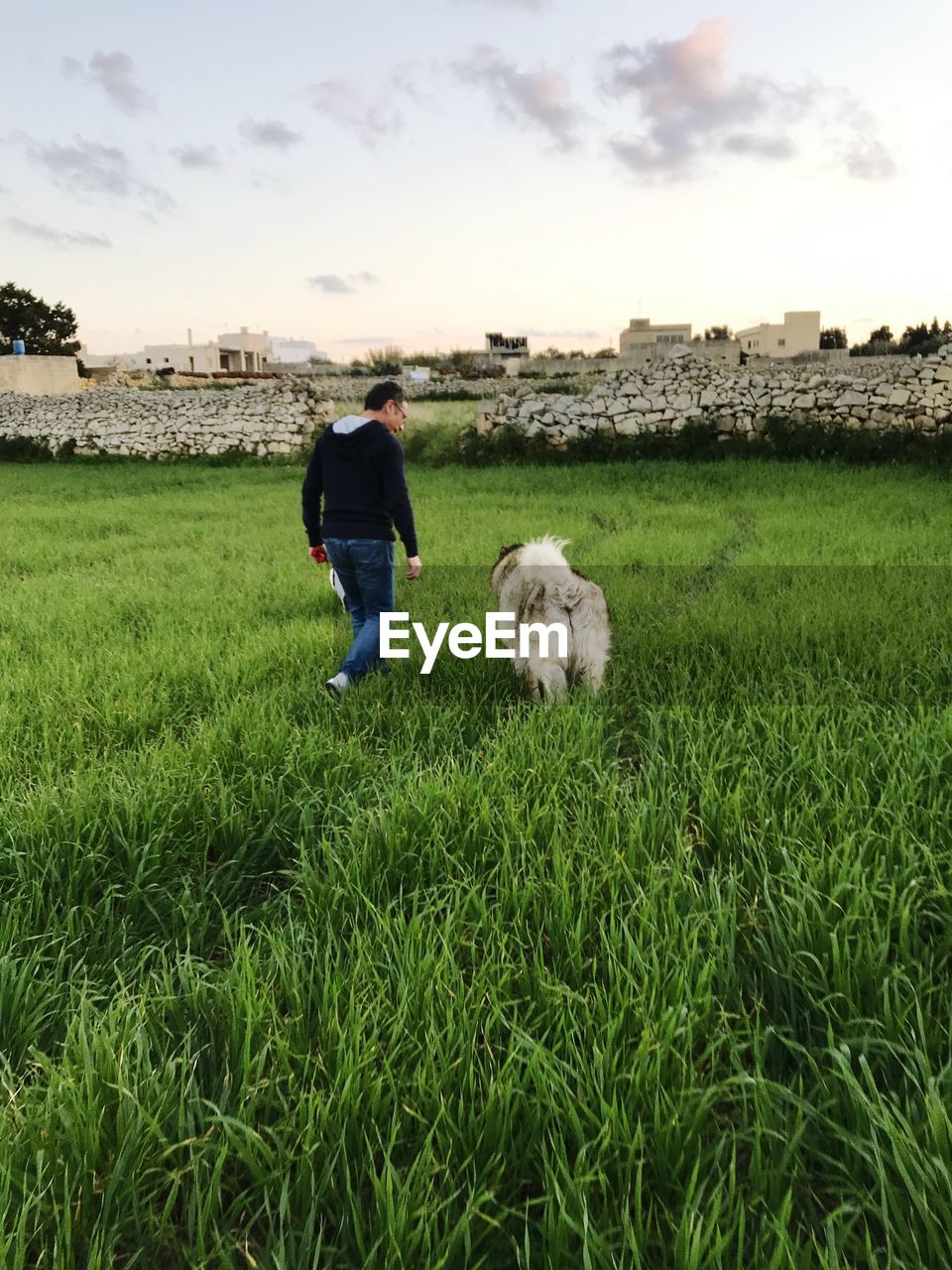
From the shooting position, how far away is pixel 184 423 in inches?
889

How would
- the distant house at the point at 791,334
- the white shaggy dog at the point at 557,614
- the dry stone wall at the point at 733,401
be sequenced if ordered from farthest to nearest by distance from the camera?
the distant house at the point at 791,334 → the dry stone wall at the point at 733,401 → the white shaggy dog at the point at 557,614

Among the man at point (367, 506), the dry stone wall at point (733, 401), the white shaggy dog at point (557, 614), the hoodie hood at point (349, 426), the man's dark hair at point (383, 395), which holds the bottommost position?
the white shaggy dog at point (557, 614)

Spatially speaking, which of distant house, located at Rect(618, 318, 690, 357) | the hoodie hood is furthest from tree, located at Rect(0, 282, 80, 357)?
the hoodie hood

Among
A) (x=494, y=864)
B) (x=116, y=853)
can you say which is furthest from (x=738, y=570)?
(x=116, y=853)

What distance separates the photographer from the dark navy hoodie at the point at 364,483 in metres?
4.35

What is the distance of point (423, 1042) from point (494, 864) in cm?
86

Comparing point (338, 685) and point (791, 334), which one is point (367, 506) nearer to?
point (338, 685)

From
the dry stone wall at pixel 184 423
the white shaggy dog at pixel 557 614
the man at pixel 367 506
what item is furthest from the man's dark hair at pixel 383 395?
the dry stone wall at pixel 184 423

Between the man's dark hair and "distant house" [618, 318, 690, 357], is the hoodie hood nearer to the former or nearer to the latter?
the man's dark hair

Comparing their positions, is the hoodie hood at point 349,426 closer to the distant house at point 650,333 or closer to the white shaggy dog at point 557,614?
the white shaggy dog at point 557,614

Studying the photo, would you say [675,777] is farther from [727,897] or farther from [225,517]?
[225,517]

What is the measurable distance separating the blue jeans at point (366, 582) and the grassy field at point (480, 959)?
272 millimetres

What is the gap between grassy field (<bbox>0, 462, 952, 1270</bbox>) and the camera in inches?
55.6

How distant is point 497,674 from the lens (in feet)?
14.7
